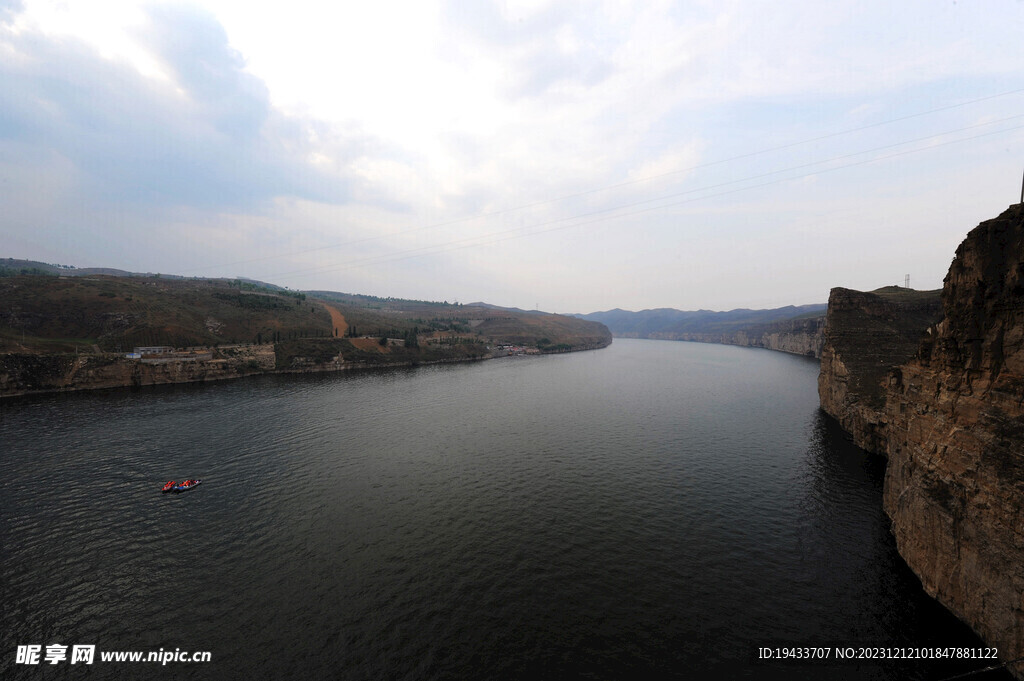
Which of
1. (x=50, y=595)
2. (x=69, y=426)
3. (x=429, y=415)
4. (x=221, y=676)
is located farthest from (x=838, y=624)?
(x=69, y=426)

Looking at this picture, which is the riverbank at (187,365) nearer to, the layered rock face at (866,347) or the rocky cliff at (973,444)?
the layered rock face at (866,347)

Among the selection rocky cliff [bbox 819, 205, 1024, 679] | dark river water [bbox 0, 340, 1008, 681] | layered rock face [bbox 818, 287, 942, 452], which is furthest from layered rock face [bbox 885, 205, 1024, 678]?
layered rock face [bbox 818, 287, 942, 452]

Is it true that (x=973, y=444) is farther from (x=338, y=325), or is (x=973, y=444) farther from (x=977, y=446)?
(x=338, y=325)

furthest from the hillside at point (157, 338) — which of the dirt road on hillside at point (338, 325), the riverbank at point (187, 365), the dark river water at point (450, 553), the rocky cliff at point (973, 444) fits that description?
the rocky cliff at point (973, 444)

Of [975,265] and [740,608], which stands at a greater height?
[975,265]

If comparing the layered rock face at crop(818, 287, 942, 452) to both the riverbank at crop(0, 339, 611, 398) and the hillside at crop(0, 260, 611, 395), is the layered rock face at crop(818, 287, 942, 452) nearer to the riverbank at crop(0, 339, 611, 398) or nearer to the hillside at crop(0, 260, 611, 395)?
the riverbank at crop(0, 339, 611, 398)

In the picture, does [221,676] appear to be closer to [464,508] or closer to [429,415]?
[464,508]

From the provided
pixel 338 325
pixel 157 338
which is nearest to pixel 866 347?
pixel 157 338
